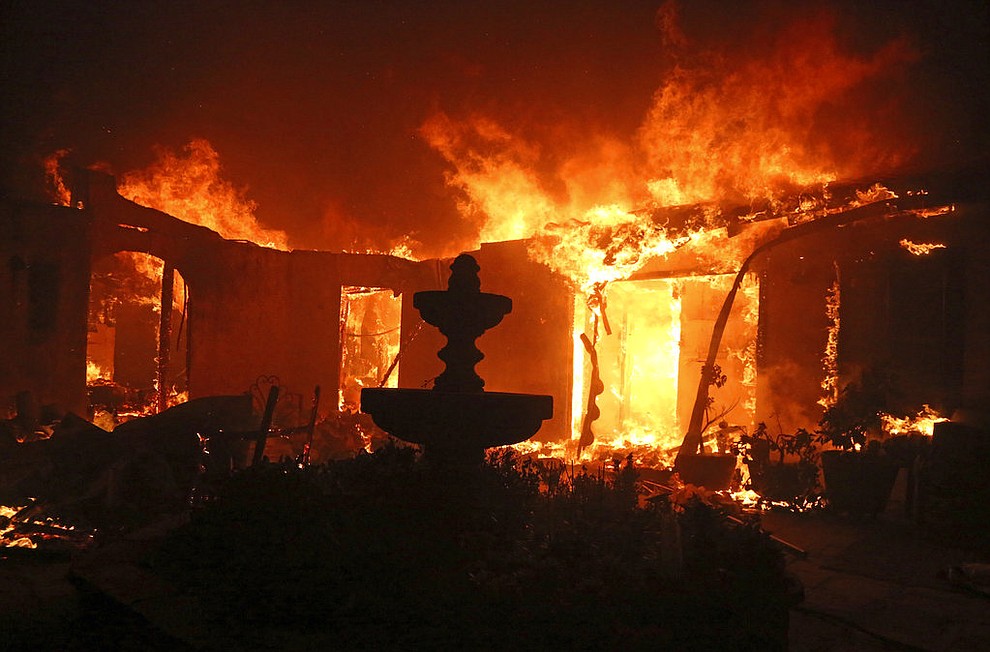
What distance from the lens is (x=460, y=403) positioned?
4.87m

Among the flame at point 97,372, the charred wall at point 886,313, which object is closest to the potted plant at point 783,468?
A: the charred wall at point 886,313

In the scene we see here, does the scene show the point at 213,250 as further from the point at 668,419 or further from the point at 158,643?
the point at 158,643

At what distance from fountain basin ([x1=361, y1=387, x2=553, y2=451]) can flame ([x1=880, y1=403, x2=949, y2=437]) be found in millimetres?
6292

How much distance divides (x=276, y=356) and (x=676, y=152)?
1024 cm

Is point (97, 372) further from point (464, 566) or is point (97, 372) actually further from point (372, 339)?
point (464, 566)

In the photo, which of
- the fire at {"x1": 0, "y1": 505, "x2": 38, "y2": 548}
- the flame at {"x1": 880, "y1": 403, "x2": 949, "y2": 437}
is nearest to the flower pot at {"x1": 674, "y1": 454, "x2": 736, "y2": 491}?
the flame at {"x1": 880, "y1": 403, "x2": 949, "y2": 437}

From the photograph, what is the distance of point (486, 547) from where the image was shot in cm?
416

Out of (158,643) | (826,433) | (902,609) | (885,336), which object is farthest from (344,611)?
(885,336)

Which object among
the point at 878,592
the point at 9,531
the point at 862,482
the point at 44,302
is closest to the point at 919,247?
the point at 862,482

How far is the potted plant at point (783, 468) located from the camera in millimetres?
9156

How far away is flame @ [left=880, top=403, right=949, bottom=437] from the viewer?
8.88 meters

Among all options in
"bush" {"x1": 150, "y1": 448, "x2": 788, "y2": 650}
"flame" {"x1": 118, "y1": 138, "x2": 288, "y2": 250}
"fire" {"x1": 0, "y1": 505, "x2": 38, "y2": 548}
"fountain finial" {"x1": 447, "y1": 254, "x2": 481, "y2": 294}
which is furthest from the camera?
"flame" {"x1": 118, "y1": 138, "x2": 288, "y2": 250}

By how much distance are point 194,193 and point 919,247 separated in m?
21.7

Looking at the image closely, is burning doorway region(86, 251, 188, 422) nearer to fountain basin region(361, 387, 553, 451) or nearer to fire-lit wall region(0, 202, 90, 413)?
fire-lit wall region(0, 202, 90, 413)
